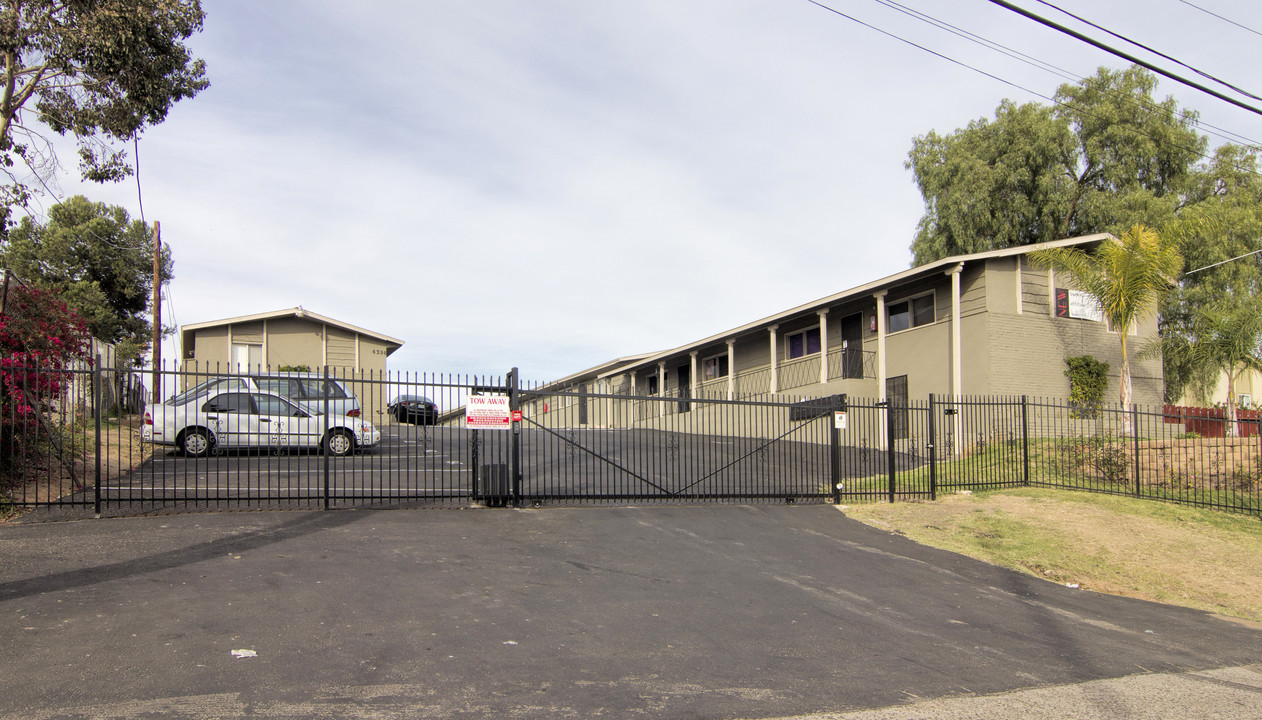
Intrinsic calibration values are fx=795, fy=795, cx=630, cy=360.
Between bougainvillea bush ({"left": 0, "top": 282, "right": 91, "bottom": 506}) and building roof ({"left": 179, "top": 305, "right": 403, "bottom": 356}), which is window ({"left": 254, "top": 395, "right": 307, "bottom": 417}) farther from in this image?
building roof ({"left": 179, "top": 305, "right": 403, "bottom": 356})

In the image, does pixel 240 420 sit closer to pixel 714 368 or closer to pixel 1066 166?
pixel 714 368

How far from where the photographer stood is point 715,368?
104 feet

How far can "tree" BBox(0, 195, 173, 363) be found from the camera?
3528cm

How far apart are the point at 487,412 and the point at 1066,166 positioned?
91.2 feet

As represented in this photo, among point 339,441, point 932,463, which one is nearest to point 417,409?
point 339,441

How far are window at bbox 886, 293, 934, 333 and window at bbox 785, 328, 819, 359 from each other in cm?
328

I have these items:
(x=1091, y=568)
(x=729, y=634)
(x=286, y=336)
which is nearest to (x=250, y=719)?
(x=729, y=634)

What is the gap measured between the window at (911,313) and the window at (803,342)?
3.28m

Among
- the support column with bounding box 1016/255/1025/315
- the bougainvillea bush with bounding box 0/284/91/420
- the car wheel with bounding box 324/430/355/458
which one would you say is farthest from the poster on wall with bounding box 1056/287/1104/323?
the bougainvillea bush with bounding box 0/284/91/420

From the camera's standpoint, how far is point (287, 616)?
6129 millimetres

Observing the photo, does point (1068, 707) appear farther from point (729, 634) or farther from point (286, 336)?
point (286, 336)

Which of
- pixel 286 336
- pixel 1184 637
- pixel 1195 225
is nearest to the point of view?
pixel 1184 637

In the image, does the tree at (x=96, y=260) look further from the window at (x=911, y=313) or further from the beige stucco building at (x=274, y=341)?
the window at (x=911, y=313)

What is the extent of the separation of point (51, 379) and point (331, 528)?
4.30 meters
